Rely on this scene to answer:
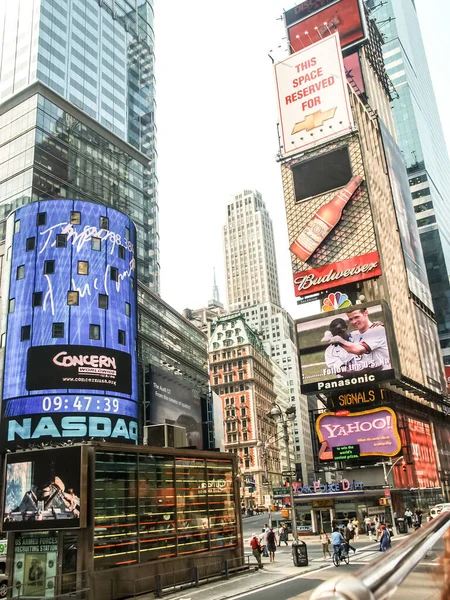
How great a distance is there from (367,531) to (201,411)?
1506 inches

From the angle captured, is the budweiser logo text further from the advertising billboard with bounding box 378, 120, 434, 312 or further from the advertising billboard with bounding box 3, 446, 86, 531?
the advertising billboard with bounding box 3, 446, 86, 531

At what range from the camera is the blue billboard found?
46.1 m

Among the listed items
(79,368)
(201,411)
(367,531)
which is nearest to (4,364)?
(79,368)

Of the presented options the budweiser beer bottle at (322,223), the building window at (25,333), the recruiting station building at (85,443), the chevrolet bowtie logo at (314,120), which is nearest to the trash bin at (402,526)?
the recruiting station building at (85,443)

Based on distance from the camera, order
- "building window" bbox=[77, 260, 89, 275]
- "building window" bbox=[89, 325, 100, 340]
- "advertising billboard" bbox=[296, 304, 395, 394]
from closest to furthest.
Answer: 1. "building window" bbox=[89, 325, 100, 340]
2. "building window" bbox=[77, 260, 89, 275]
3. "advertising billboard" bbox=[296, 304, 395, 394]

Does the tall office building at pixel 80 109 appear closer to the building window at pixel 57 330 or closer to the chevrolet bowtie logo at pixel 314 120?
the chevrolet bowtie logo at pixel 314 120

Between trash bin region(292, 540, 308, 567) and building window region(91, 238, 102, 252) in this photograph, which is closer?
trash bin region(292, 540, 308, 567)

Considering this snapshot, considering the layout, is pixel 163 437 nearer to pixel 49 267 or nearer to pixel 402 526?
pixel 49 267

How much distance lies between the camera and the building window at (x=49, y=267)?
164 feet

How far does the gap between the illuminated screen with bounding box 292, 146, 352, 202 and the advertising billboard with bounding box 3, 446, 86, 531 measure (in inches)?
2712

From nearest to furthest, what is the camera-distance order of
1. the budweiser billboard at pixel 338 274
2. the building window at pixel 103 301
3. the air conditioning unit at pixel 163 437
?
the air conditioning unit at pixel 163 437 < the building window at pixel 103 301 < the budweiser billboard at pixel 338 274

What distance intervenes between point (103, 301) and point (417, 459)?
47.8 m

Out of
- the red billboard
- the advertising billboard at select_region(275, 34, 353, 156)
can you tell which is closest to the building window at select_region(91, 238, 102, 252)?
the red billboard

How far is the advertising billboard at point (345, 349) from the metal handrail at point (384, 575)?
226ft
